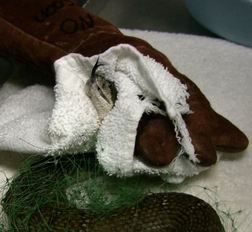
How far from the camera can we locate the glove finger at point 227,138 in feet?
2.78

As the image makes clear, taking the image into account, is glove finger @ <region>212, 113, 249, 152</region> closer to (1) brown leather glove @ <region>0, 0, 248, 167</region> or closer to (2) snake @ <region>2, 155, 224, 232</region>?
(1) brown leather glove @ <region>0, 0, 248, 167</region>

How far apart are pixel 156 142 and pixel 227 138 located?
5.3 inches

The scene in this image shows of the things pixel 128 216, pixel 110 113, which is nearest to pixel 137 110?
pixel 110 113

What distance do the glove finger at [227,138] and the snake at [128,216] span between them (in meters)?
0.11

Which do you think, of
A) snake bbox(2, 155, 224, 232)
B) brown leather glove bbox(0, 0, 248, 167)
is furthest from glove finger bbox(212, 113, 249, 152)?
snake bbox(2, 155, 224, 232)

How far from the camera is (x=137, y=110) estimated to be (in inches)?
30.5

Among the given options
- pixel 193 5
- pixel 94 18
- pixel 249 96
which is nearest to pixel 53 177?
pixel 94 18

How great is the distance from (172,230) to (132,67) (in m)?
0.24

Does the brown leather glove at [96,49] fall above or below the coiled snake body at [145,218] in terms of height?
above

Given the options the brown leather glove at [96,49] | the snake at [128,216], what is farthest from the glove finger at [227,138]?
the snake at [128,216]

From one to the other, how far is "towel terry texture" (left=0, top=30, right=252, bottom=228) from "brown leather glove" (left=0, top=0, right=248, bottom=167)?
0.02 meters

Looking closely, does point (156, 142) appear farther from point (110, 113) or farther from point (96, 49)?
point (96, 49)

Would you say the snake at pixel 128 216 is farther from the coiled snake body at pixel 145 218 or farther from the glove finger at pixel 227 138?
the glove finger at pixel 227 138

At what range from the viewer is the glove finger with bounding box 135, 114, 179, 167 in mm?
783
